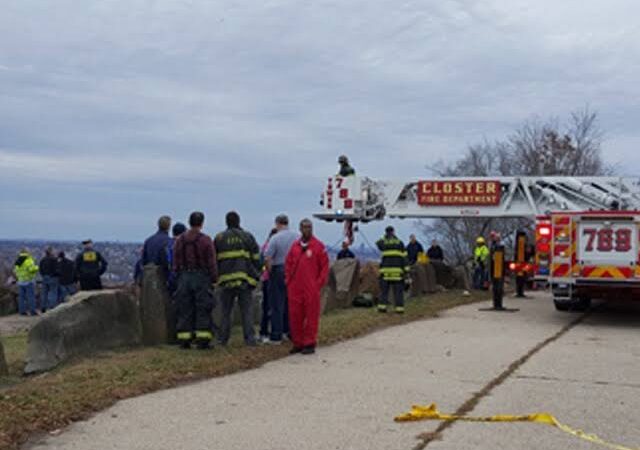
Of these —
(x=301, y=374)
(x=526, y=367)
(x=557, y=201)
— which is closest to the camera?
(x=301, y=374)

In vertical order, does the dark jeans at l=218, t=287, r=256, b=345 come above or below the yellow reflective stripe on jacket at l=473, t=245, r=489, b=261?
below

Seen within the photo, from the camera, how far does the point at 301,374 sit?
9125 mm

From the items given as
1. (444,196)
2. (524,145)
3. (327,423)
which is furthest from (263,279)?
(524,145)

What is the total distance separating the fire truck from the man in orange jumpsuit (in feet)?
20.9

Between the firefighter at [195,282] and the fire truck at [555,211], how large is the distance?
25.3ft

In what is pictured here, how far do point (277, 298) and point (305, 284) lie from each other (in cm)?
98

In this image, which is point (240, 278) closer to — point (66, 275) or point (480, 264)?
point (66, 275)

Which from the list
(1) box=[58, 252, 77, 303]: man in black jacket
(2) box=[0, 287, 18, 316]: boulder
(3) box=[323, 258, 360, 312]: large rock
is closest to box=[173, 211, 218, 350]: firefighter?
(3) box=[323, 258, 360, 312]: large rock

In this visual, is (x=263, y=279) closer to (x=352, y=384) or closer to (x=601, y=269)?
(x=352, y=384)

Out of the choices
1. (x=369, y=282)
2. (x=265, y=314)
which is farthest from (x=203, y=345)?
(x=369, y=282)

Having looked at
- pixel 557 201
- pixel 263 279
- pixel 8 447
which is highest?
pixel 557 201

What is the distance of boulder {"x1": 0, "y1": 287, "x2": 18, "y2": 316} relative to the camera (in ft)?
70.9

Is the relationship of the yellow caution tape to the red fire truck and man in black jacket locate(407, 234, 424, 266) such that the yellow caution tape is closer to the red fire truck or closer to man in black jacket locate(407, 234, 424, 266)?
the red fire truck

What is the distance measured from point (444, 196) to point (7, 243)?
2404 cm
